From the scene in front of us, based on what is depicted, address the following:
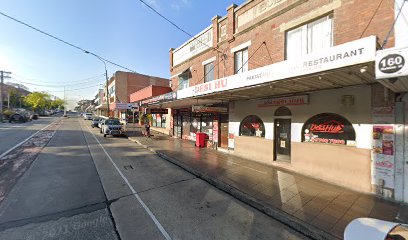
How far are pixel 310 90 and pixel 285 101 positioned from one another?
3.93ft

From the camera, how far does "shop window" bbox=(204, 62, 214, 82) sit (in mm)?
13983

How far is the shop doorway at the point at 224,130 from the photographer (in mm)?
12478

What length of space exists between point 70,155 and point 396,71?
13496mm

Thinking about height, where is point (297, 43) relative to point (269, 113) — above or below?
above

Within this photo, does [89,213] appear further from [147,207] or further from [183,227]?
[183,227]

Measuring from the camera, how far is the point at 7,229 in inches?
161

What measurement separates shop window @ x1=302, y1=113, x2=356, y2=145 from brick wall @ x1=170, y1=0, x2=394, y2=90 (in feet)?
8.95

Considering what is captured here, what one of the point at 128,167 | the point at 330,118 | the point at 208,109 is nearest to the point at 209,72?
the point at 208,109

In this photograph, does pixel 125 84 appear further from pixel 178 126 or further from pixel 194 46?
pixel 194 46

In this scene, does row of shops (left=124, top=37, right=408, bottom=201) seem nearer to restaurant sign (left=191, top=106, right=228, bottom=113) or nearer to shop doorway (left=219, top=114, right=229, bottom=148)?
restaurant sign (left=191, top=106, right=228, bottom=113)

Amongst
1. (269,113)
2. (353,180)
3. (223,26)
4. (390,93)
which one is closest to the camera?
(390,93)

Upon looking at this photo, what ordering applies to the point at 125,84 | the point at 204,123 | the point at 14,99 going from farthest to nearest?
the point at 14,99 → the point at 125,84 → the point at 204,123

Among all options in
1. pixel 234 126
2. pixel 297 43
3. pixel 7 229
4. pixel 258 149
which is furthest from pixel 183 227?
pixel 297 43

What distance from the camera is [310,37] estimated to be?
26.7 ft
